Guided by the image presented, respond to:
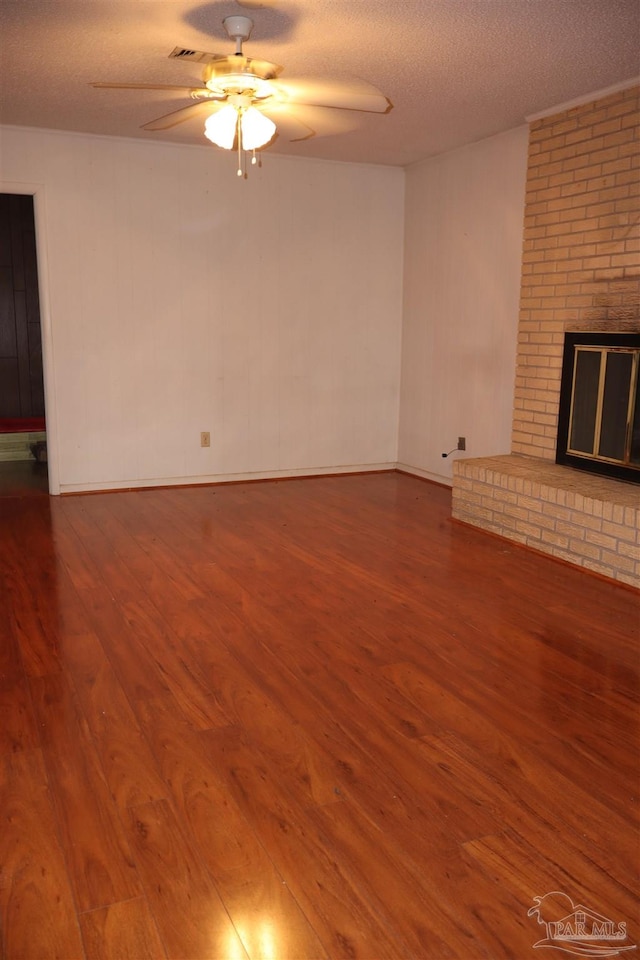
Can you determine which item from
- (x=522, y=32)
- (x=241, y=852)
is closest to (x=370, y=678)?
(x=241, y=852)

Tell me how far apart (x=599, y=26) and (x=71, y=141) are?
11.0 ft

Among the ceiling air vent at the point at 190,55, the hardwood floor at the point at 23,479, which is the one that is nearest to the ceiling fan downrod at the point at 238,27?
the ceiling air vent at the point at 190,55

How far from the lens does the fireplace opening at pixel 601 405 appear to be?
12.9ft

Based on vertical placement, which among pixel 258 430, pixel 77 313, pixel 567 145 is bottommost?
pixel 258 430

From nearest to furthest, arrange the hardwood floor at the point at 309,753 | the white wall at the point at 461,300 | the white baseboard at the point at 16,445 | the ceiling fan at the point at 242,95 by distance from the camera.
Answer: the hardwood floor at the point at 309,753 → the ceiling fan at the point at 242,95 → the white wall at the point at 461,300 → the white baseboard at the point at 16,445

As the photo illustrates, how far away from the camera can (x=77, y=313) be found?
515cm

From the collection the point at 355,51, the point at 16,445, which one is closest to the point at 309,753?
the point at 355,51

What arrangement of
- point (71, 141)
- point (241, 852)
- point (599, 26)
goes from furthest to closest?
point (71, 141) < point (599, 26) < point (241, 852)

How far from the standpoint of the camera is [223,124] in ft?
10.3

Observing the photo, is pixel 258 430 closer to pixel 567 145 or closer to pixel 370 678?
pixel 567 145

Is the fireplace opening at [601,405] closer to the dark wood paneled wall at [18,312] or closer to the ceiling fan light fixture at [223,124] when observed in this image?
the ceiling fan light fixture at [223,124]

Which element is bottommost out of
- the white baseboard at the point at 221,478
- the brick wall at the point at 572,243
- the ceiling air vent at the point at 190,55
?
the white baseboard at the point at 221,478

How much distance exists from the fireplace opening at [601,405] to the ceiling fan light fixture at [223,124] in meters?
2.17

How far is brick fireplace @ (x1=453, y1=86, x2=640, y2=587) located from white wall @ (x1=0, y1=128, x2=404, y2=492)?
1.59 metres
